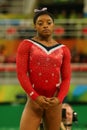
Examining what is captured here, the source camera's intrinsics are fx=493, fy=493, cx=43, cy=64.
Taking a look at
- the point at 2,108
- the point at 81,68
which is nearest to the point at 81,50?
the point at 81,68

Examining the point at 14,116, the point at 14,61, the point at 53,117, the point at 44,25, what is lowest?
the point at 14,116

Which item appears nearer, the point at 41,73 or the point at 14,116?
the point at 41,73

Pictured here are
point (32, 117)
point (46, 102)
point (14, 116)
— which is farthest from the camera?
point (14, 116)

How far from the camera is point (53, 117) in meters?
3.94

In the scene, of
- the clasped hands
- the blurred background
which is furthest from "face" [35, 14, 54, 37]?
the blurred background

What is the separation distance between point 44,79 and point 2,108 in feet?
17.0

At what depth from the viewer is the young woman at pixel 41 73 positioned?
3916mm

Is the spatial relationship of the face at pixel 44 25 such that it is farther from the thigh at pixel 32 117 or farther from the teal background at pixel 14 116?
the teal background at pixel 14 116

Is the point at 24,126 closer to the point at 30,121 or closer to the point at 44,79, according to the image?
the point at 30,121

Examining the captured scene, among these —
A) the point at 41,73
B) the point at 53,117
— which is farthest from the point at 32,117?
the point at 41,73

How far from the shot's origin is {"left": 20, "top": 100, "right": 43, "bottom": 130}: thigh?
3.90 m

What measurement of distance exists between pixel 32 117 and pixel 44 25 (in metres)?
0.74

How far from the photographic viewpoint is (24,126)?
391 centimetres

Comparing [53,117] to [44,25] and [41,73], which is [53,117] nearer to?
[41,73]
